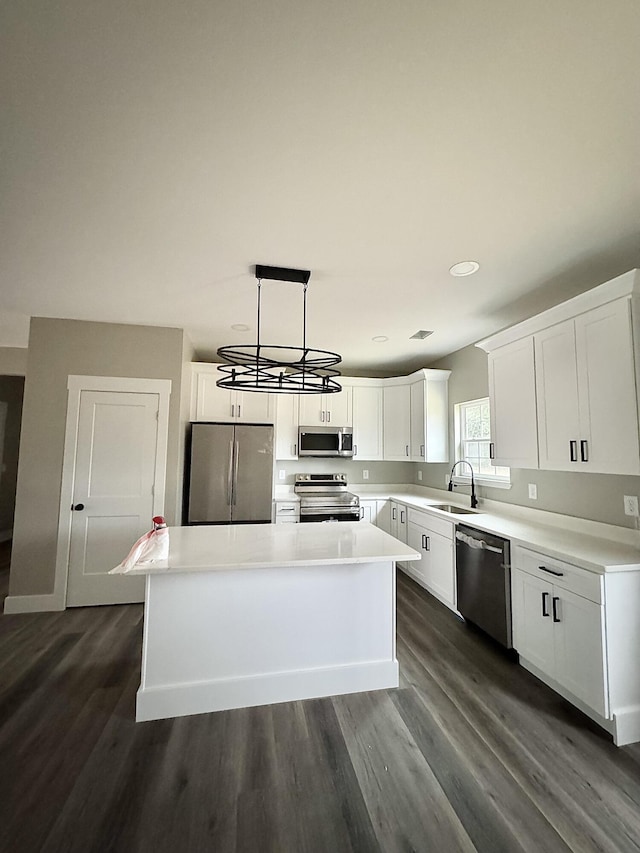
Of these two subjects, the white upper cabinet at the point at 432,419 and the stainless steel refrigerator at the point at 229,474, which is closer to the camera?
the stainless steel refrigerator at the point at 229,474

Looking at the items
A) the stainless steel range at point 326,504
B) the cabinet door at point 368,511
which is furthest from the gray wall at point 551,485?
the stainless steel range at point 326,504

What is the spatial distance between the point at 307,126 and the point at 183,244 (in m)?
1.07

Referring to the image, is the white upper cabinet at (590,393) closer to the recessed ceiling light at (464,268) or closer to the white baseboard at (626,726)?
the recessed ceiling light at (464,268)

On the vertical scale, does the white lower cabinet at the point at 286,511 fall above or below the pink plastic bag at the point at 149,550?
below

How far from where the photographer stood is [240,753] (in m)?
1.77

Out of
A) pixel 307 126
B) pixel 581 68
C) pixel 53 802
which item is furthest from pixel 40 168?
pixel 53 802

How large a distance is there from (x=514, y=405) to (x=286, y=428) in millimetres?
2675

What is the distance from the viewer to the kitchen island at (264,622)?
2016mm

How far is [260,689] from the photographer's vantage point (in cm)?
211

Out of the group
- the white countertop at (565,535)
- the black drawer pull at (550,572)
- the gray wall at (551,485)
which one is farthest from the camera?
the gray wall at (551,485)

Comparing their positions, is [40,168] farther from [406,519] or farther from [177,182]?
[406,519]

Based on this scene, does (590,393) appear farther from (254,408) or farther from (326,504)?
(254,408)

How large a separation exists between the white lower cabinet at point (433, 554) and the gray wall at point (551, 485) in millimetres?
660

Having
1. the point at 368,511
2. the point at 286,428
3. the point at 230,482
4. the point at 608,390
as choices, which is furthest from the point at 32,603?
the point at 608,390
